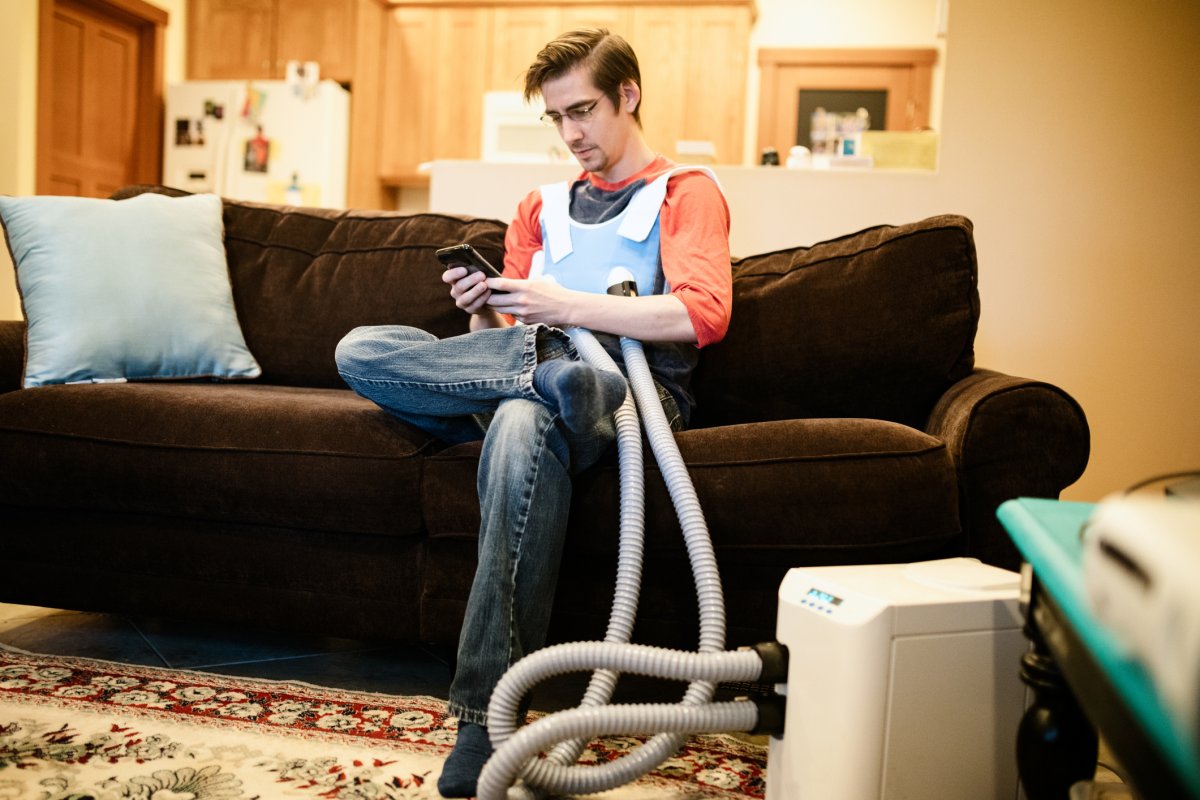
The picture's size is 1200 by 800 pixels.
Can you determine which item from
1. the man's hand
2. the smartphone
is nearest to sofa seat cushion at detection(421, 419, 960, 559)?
the man's hand

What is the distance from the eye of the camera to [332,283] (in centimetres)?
228

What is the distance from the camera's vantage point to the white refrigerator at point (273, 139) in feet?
18.0

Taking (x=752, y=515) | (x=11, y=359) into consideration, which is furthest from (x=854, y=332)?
(x=11, y=359)

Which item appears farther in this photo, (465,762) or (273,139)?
(273,139)

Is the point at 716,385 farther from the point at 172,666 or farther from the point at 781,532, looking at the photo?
the point at 172,666

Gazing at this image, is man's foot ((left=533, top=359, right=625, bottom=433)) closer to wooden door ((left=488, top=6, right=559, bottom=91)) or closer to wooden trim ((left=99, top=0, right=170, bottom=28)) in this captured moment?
wooden door ((left=488, top=6, right=559, bottom=91))

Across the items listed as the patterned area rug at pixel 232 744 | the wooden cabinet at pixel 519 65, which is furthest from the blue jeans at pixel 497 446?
the wooden cabinet at pixel 519 65

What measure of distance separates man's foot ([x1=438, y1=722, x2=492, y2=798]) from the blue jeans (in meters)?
0.03

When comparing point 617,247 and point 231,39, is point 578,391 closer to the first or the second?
point 617,247

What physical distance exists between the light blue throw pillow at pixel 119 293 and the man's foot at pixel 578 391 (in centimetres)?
111

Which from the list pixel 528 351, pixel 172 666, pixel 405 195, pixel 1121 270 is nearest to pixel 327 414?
pixel 528 351

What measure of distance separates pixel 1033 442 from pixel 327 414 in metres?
1.17

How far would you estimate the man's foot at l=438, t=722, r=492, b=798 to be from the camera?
1.19 metres

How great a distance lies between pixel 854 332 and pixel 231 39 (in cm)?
538
